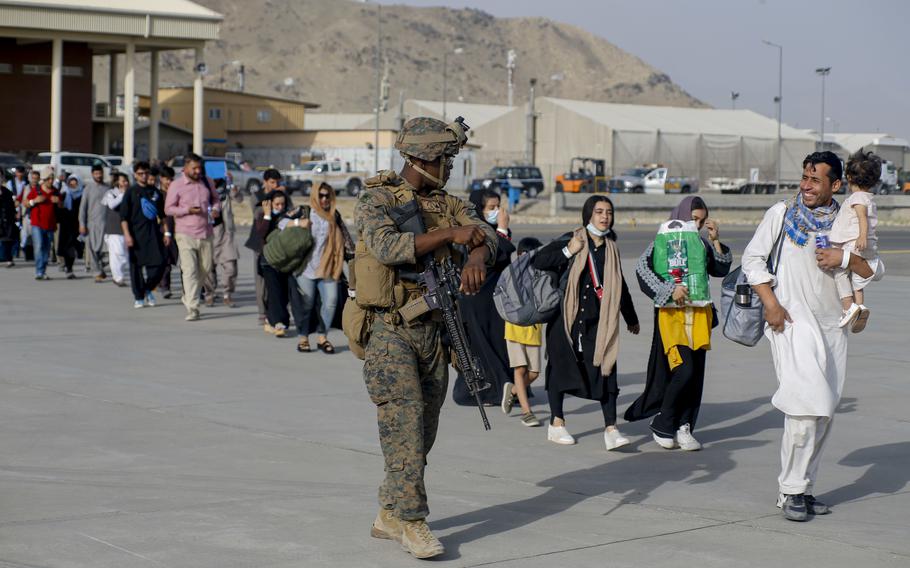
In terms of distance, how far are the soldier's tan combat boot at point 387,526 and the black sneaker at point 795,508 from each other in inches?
78.7

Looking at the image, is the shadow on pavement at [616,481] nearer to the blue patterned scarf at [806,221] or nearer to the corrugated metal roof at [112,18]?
the blue patterned scarf at [806,221]

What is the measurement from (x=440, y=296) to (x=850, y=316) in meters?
2.21

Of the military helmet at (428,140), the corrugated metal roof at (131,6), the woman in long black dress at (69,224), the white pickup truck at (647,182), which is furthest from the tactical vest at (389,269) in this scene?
the white pickup truck at (647,182)

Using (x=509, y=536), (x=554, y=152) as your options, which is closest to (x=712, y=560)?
(x=509, y=536)

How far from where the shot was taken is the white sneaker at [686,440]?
837cm

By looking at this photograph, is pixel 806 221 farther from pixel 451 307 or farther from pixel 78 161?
pixel 78 161

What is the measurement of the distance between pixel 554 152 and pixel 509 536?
74744 mm

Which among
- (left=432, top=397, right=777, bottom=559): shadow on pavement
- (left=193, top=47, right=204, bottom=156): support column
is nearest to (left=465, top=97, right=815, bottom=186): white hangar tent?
(left=193, top=47, right=204, bottom=156): support column

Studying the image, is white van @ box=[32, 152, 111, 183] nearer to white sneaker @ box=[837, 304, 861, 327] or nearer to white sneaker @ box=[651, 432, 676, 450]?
white sneaker @ box=[651, 432, 676, 450]

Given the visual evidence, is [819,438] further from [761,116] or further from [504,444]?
[761,116]

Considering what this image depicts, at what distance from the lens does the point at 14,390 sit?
990 cm

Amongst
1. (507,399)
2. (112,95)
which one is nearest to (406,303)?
(507,399)

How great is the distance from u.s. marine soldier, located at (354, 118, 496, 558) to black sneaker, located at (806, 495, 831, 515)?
6.70ft

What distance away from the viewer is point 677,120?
269ft
